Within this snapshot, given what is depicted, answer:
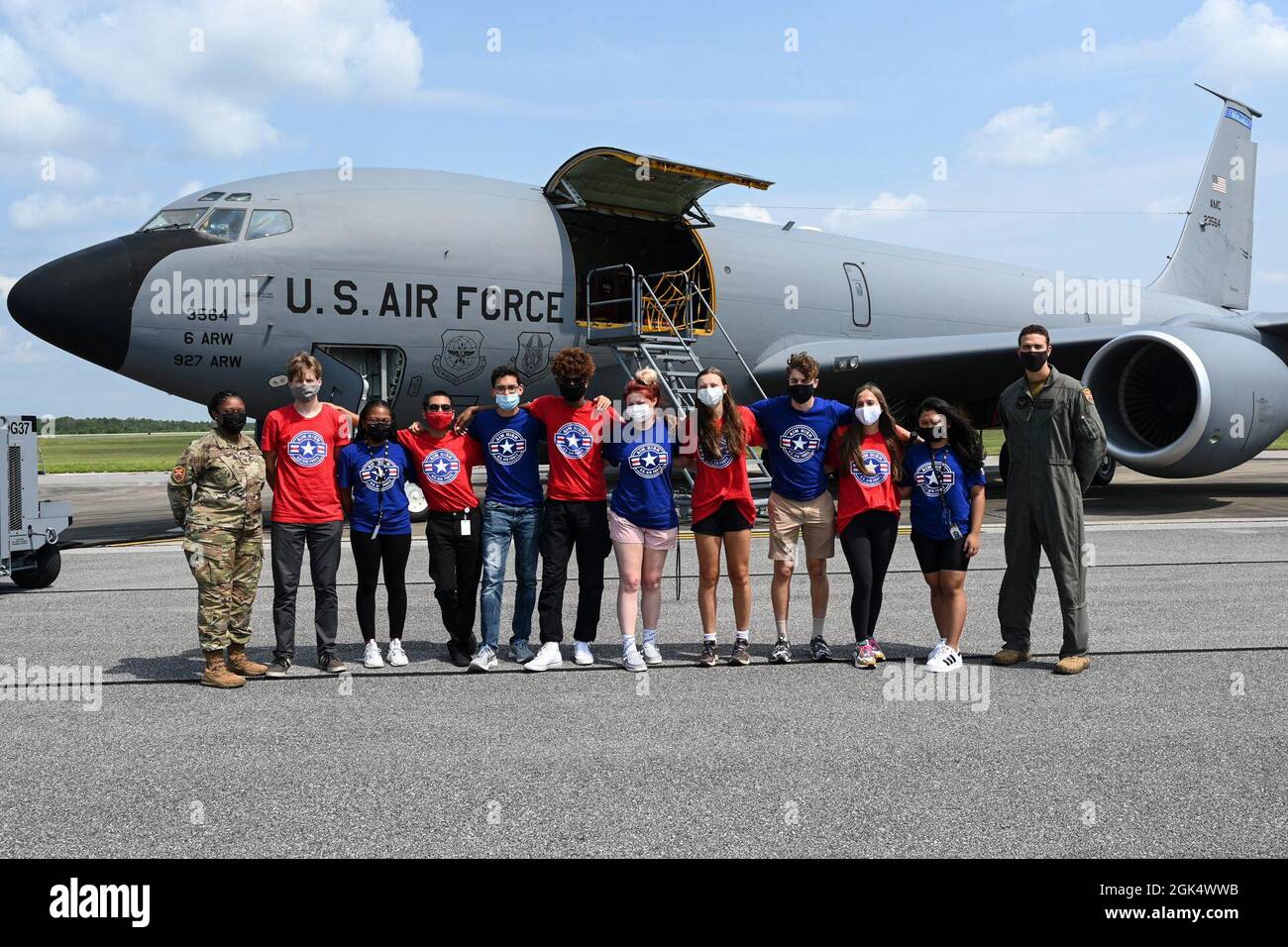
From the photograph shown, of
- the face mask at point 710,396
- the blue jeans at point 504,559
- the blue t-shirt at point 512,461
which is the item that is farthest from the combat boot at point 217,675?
the face mask at point 710,396

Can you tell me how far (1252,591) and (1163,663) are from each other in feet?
9.39

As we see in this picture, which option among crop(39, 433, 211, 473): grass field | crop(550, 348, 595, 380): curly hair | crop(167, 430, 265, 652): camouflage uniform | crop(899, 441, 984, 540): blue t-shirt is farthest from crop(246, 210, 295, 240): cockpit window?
crop(899, 441, 984, 540): blue t-shirt

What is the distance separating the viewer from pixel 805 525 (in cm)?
616

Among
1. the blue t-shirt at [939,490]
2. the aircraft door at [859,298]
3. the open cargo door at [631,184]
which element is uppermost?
the open cargo door at [631,184]

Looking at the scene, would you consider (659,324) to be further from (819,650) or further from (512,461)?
(819,650)

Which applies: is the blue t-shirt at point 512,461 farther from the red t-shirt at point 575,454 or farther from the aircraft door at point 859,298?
the aircraft door at point 859,298

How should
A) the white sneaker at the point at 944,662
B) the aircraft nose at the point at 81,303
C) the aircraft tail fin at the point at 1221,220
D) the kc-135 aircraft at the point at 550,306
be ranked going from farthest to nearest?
the aircraft tail fin at the point at 1221,220
the kc-135 aircraft at the point at 550,306
the aircraft nose at the point at 81,303
the white sneaker at the point at 944,662

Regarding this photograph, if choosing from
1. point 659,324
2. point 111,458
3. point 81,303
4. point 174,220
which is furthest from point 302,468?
point 111,458

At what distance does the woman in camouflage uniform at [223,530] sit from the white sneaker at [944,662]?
145 inches

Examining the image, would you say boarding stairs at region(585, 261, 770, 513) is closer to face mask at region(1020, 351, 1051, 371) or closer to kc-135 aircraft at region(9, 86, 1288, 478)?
kc-135 aircraft at region(9, 86, 1288, 478)

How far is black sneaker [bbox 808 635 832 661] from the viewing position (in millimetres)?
6059

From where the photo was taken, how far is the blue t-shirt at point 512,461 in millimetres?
6098

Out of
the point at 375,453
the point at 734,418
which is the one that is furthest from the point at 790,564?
the point at 375,453

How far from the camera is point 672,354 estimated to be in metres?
14.0
